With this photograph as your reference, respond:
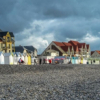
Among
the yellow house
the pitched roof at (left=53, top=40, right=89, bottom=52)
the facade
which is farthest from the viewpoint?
the pitched roof at (left=53, top=40, right=89, bottom=52)

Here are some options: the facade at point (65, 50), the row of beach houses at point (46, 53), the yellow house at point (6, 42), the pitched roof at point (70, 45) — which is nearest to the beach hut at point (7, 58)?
the row of beach houses at point (46, 53)

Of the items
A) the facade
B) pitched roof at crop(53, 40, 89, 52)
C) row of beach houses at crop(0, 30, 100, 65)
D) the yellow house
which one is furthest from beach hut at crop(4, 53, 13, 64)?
Result: pitched roof at crop(53, 40, 89, 52)

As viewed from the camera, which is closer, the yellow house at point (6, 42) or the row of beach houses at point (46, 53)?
the row of beach houses at point (46, 53)

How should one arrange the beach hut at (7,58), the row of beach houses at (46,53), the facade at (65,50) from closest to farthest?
the beach hut at (7,58) → the row of beach houses at (46,53) → the facade at (65,50)

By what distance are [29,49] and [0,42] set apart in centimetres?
2426

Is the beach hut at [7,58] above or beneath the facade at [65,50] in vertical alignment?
beneath

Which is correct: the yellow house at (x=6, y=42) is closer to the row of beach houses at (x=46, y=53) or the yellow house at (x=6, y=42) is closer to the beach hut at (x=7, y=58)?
the row of beach houses at (x=46, y=53)

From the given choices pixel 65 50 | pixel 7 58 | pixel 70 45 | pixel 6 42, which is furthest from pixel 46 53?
pixel 7 58

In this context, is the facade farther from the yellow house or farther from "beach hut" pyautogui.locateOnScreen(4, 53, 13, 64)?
"beach hut" pyautogui.locateOnScreen(4, 53, 13, 64)

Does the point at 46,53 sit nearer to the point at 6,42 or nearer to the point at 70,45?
the point at 70,45

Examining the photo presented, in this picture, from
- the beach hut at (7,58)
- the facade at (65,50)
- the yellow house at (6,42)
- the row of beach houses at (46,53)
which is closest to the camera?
the beach hut at (7,58)

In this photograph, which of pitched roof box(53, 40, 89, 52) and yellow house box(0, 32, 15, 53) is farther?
pitched roof box(53, 40, 89, 52)

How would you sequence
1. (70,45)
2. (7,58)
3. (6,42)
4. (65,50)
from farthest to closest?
(70,45) → (65,50) → (6,42) → (7,58)

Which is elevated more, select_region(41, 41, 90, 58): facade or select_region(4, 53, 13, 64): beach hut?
select_region(41, 41, 90, 58): facade
